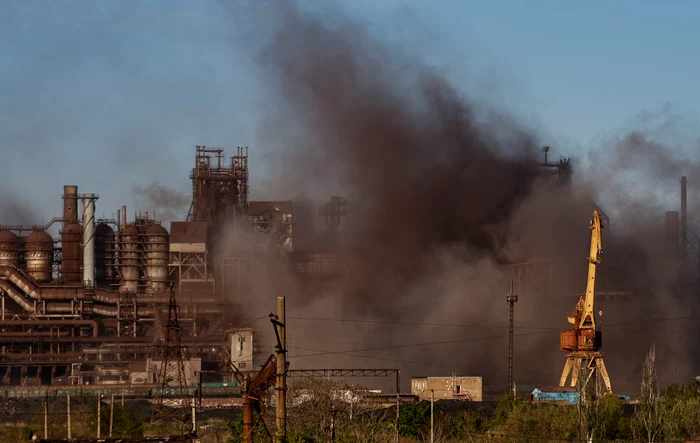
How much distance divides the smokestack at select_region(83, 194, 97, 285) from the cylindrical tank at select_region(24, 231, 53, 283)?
3382 mm

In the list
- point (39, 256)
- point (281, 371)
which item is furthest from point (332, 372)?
point (281, 371)

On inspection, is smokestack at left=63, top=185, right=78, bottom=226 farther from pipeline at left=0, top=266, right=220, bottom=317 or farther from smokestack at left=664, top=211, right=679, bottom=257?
smokestack at left=664, top=211, right=679, bottom=257

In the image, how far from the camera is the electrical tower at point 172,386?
62.3 meters

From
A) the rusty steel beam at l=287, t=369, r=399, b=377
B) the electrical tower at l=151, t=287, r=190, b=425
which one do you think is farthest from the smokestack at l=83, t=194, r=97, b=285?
the rusty steel beam at l=287, t=369, r=399, b=377

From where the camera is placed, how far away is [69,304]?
97250 millimetres

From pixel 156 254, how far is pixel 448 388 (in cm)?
3448

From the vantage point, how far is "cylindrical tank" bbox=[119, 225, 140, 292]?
104 meters

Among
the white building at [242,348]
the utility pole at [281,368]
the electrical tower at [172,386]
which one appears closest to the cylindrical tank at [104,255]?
the electrical tower at [172,386]

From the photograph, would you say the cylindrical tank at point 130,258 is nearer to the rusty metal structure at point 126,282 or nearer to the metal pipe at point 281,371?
the rusty metal structure at point 126,282

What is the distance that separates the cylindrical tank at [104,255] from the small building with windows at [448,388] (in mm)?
35882

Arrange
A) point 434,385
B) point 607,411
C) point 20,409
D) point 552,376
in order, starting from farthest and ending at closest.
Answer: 1. point 552,376
2. point 434,385
3. point 20,409
4. point 607,411

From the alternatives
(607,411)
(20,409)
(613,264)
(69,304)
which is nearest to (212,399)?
(20,409)

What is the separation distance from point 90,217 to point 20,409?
107 ft

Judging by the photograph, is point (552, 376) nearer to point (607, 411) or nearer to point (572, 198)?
point (572, 198)
